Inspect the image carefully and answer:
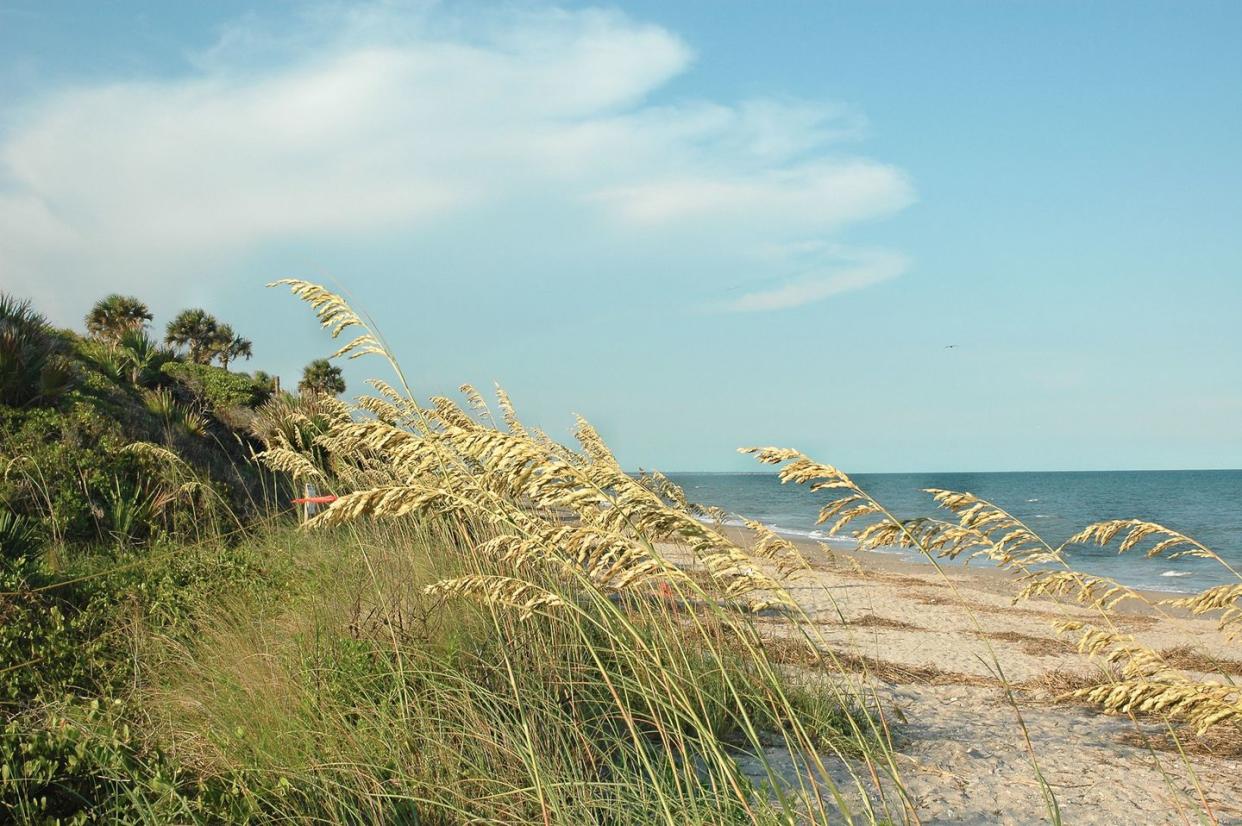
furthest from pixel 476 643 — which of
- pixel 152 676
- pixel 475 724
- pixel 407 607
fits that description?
pixel 152 676

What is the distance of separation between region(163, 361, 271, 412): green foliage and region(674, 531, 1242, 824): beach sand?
12.7 meters

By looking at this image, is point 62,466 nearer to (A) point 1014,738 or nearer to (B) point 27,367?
(B) point 27,367

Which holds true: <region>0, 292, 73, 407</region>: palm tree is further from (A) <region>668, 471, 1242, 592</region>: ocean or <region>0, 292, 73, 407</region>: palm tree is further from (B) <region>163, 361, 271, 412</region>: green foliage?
(A) <region>668, 471, 1242, 592</region>: ocean

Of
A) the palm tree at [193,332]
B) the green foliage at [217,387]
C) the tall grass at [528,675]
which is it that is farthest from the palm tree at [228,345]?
the tall grass at [528,675]

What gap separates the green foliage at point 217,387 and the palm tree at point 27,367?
198 inches

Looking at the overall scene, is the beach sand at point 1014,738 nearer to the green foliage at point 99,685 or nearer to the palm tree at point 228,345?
the green foliage at point 99,685

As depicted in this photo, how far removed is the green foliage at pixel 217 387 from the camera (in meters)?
18.0

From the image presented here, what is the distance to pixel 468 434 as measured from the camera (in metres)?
2.98

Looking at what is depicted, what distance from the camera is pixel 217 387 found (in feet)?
60.8

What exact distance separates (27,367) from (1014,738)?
11.7m

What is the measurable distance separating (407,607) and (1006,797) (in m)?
3.23

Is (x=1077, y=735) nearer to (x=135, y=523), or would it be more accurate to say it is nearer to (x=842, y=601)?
(x=842, y=601)

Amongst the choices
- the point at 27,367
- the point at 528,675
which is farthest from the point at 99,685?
the point at 27,367

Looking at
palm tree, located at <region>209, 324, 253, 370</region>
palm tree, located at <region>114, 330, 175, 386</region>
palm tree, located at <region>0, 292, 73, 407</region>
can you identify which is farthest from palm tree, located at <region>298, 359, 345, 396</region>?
palm tree, located at <region>0, 292, 73, 407</region>
